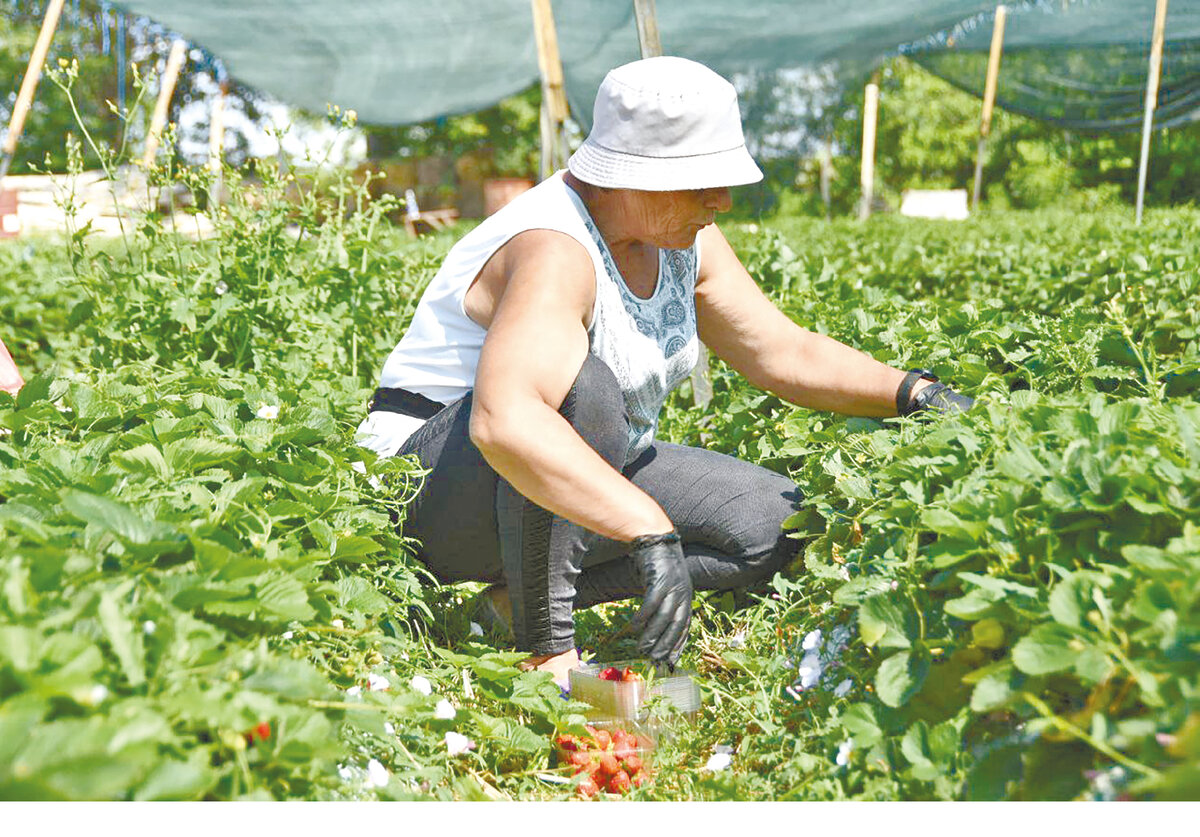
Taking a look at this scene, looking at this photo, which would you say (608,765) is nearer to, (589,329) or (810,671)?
(810,671)

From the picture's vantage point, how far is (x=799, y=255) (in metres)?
4.79

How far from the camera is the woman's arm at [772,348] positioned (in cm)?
254

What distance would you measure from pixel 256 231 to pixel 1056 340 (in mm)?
2212

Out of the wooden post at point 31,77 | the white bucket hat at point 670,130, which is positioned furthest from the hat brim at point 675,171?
the wooden post at point 31,77

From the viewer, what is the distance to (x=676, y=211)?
224 cm

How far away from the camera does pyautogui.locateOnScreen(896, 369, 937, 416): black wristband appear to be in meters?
2.41

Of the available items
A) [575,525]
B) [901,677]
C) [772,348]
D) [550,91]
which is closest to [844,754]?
[901,677]

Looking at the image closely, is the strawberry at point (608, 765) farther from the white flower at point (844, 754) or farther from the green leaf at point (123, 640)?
the green leaf at point (123, 640)

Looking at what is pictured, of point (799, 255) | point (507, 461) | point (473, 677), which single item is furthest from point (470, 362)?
point (799, 255)

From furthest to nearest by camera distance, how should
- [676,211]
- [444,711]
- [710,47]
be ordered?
[710,47] < [676,211] < [444,711]

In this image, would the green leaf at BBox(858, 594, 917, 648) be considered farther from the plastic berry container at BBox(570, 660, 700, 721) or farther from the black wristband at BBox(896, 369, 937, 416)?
the black wristband at BBox(896, 369, 937, 416)

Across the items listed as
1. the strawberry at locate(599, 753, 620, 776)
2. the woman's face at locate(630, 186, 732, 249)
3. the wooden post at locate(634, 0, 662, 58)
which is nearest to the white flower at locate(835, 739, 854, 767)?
the strawberry at locate(599, 753, 620, 776)

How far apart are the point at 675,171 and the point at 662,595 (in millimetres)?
735
